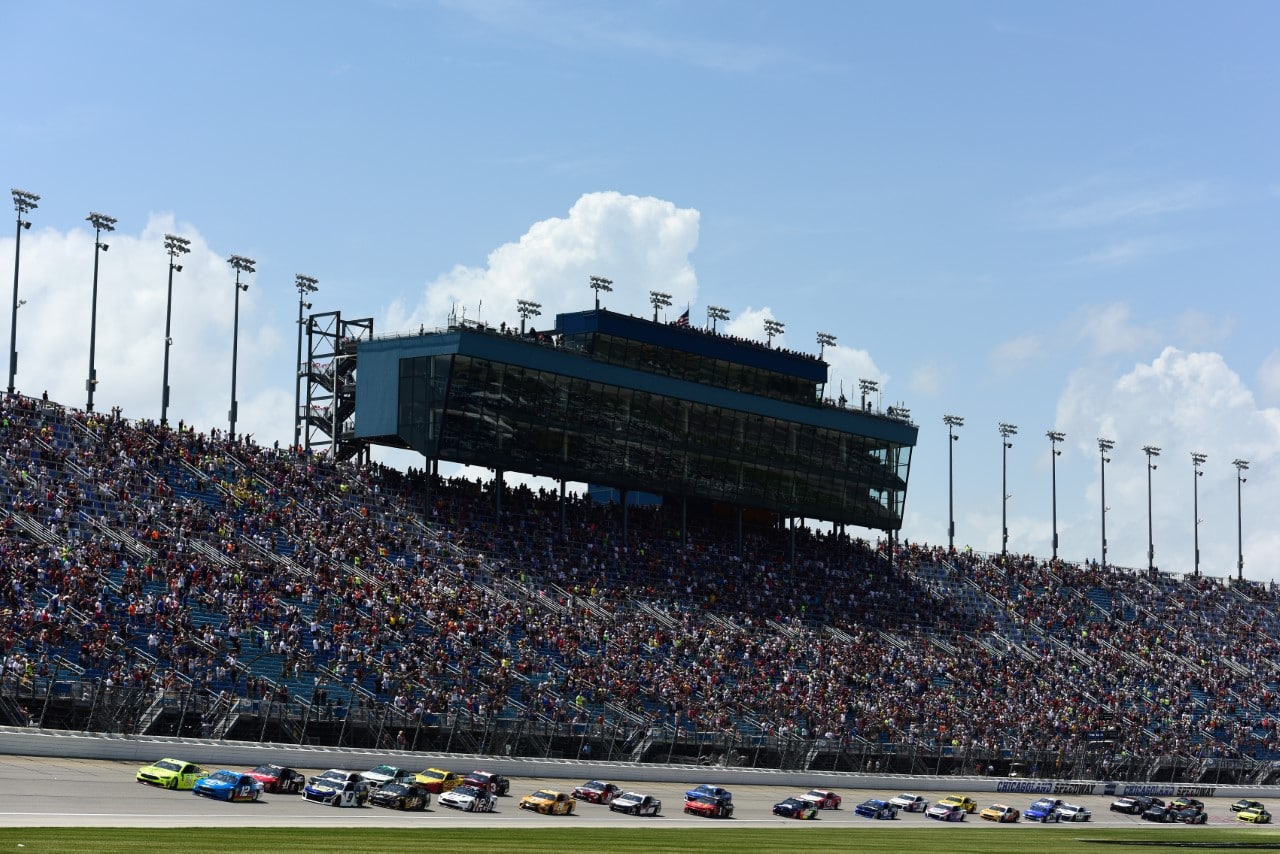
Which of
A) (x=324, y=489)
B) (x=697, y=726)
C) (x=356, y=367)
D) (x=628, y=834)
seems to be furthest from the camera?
(x=356, y=367)

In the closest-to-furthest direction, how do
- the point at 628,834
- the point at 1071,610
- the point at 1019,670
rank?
the point at 628,834
the point at 1019,670
the point at 1071,610

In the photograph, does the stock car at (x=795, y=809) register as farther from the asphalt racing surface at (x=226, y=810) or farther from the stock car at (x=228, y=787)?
the stock car at (x=228, y=787)

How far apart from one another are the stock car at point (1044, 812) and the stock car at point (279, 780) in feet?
117

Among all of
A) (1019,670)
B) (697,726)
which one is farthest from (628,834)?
(1019,670)

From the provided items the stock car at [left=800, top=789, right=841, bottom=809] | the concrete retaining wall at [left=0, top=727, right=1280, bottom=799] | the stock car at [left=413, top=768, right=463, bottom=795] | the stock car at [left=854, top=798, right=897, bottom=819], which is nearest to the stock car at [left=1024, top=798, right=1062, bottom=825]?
the concrete retaining wall at [left=0, top=727, right=1280, bottom=799]

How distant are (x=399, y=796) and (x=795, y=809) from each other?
17946mm

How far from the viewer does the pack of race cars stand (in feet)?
183

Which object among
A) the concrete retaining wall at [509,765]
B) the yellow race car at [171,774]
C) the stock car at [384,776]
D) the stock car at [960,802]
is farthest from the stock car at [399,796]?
the stock car at [960,802]

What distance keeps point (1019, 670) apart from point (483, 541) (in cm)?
3442

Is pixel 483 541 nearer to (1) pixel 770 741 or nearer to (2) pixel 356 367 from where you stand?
→ (2) pixel 356 367

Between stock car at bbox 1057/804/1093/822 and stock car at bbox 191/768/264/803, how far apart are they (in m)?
40.2

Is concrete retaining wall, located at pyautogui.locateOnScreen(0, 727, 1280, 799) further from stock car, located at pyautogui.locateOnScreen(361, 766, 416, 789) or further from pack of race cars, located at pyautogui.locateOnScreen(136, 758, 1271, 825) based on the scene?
stock car, located at pyautogui.locateOnScreen(361, 766, 416, 789)

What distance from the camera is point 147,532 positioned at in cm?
7538

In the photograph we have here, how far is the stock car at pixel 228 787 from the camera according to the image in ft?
179
